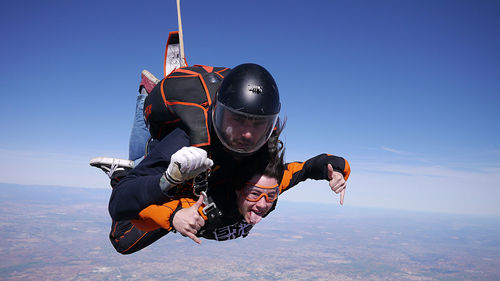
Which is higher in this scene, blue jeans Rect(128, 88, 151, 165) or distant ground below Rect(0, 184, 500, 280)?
blue jeans Rect(128, 88, 151, 165)

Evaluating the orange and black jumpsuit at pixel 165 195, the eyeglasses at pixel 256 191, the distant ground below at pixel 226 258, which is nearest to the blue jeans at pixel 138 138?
the orange and black jumpsuit at pixel 165 195

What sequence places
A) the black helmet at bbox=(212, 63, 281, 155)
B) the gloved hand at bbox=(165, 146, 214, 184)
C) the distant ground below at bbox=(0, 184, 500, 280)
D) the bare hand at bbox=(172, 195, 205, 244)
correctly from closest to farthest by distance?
the gloved hand at bbox=(165, 146, 214, 184) < the bare hand at bbox=(172, 195, 205, 244) < the black helmet at bbox=(212, 63, 281, 155) < the distant ground below at bbox=(0, 184, 500, 280)

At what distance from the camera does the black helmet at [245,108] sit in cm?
196

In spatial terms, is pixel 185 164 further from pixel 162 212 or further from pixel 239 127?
pixel 239 127

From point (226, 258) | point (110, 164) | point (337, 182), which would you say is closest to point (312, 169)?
point (337, 182)

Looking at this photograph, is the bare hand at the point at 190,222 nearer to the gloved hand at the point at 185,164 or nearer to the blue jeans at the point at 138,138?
the gloved hand at the point at 185,164

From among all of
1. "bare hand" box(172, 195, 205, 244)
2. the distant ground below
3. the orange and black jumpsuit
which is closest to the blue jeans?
the orange and black jumpsuit

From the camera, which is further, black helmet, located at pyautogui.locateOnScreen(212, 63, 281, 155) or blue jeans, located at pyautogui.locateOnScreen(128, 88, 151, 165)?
blue jeans, located at pyautogui.locateOnScreen(128, 88, 151, 165)

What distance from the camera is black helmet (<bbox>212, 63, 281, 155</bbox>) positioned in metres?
1.96

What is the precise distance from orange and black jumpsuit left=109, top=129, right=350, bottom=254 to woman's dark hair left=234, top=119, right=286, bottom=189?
12cm

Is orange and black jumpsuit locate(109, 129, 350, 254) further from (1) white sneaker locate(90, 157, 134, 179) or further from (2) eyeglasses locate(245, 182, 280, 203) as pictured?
(1) white sneaker locate(90, 157, 134, 179)

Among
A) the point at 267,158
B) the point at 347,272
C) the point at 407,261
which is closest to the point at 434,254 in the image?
the point at 407,261

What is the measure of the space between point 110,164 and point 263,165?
1930 millimetres

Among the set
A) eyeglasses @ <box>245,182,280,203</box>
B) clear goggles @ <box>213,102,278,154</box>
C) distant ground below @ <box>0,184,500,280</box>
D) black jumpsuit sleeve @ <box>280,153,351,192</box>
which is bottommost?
distant ground below @ <box>0,184,500,280</box>
